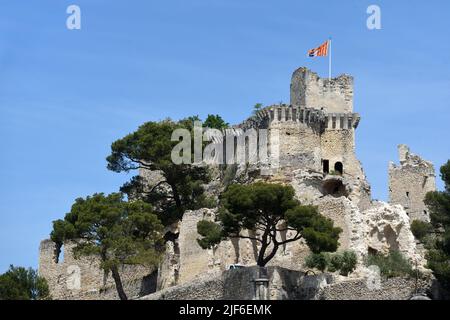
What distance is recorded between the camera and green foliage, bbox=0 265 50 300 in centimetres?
4725

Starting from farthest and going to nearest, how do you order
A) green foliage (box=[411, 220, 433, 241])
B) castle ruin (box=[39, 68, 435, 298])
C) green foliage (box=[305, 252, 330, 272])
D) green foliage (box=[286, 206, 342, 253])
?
1. green foliage (box=[411, 220, 433, 241])
2. castle ruin (box=[39, 68, 435, 298])
3. green foliage (box=[305, 252, 330, 272])
4. green foliage (box=[286, 206, 342, 253])

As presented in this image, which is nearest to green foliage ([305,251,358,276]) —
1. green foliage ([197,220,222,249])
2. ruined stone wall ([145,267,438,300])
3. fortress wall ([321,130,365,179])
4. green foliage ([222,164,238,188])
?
ruined stone wall ([145,267,438,300])

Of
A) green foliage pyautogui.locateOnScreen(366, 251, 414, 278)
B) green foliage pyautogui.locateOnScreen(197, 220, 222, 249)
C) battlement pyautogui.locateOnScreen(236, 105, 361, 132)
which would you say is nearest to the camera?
green foliage pyautogui.locateOnScreen(366, 251, 414, 278)

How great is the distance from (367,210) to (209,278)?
28.6 ft

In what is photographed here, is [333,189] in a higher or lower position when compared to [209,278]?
higher

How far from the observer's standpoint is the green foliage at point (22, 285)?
47250 millimetres

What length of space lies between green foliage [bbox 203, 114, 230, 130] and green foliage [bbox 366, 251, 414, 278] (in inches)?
720

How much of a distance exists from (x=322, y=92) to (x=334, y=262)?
875 inches

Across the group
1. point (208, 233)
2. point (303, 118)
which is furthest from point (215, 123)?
point (208, 233)

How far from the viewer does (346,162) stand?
60.0 metres

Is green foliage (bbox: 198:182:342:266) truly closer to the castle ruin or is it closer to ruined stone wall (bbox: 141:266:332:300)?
ruined stone wall (bbox: 141:266:332:300)
